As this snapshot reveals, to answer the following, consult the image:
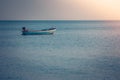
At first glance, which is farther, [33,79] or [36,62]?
[36,62]

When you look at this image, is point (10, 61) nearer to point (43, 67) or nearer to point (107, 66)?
point (43, 67)

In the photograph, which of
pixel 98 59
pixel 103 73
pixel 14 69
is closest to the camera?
pixel 103 73

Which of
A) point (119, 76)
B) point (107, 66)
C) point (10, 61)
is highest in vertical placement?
point (10, 61)

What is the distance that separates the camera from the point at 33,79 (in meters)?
29.6

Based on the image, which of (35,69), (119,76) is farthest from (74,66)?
(119,76)

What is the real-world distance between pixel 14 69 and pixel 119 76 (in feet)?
34.8

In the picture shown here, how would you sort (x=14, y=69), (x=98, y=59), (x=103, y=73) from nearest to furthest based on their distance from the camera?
(x=103, y=73) → (x=14, y=69) → (x=98, y=59)

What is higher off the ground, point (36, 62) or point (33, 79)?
point (36, 62)

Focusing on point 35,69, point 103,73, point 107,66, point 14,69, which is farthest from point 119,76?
point 14,69

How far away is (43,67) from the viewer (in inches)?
1409

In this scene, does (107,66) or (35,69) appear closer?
(35,69)

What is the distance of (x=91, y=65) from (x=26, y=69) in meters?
7.04

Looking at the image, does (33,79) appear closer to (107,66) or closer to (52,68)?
(52,68)

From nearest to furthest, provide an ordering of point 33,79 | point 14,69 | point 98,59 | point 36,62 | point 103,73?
point 33,79 < point 103,73 < point 14,69 < point 36,62 < point 98,59
